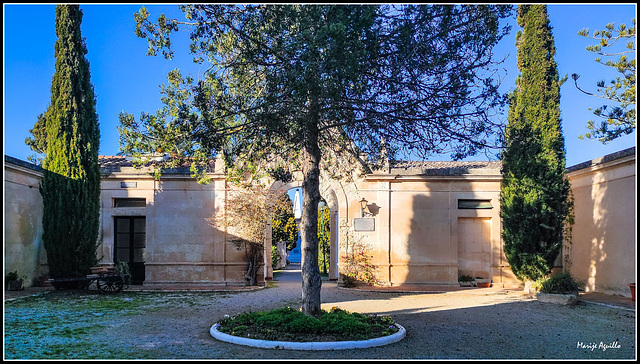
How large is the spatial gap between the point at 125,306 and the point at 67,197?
4.53 metres

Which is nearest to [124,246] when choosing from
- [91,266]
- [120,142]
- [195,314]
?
[91,266]

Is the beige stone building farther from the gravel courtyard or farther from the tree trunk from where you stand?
the tree trunk

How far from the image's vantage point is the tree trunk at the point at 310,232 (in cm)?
880

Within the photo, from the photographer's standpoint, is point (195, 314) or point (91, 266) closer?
point (195, 314)

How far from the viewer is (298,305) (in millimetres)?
12125

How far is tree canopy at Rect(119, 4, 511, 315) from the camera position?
7.29 metres

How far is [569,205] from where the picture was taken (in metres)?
14.4

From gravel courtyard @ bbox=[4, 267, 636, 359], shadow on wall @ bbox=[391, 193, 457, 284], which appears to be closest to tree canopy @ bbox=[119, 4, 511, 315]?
gravel courtyard @ bbox=[4, 267, 636, 359]

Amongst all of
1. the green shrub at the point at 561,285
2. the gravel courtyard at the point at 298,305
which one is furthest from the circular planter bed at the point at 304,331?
the green shrub at the point at 561,285

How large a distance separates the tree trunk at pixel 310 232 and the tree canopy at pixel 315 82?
0.06ft

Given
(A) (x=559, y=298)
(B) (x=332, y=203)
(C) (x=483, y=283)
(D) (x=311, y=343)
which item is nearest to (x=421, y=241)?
(C) (x=483, y=283)

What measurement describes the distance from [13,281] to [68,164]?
3446 mm

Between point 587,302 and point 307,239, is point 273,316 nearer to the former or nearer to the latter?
point 307,239

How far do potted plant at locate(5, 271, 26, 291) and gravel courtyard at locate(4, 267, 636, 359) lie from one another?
4.70 ft
